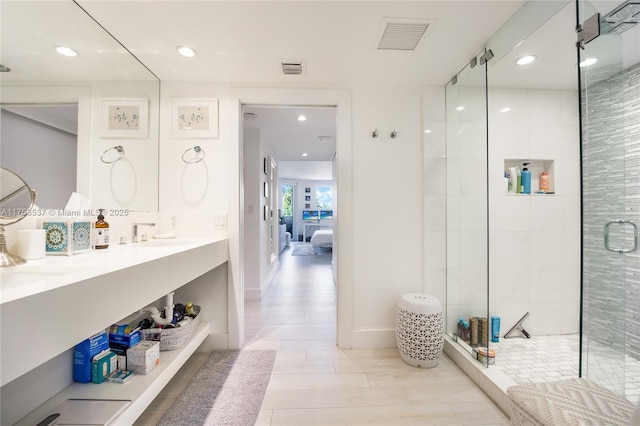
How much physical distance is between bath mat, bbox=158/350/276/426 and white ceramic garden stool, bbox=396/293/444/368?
Answer: 1.08 meters

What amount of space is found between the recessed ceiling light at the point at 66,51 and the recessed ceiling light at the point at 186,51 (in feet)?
1.87

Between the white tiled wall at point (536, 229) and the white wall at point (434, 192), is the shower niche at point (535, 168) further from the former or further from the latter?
the white wall at point (434, 192)

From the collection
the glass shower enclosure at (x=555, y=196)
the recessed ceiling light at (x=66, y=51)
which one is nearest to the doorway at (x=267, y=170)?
the recessed ceiling light at (x=66, y=51)

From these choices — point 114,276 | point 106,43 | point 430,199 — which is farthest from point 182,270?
point 430,199

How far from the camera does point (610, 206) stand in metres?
1.23

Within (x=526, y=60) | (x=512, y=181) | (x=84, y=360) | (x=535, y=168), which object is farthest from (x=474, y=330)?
(x=84, y=360)

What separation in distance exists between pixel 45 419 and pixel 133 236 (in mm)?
1068

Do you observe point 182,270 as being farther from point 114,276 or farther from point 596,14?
point 596,14

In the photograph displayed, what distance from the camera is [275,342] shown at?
2309mm

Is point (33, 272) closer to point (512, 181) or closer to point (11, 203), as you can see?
point (11, 203)

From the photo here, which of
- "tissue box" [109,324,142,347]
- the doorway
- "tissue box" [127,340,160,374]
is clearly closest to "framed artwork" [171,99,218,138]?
the doorway

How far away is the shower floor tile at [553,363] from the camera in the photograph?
124 cm

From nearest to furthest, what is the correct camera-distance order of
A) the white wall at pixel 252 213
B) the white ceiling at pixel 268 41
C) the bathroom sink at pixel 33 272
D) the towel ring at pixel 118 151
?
the bathroom sink at pixel 33 272 < the white ceiling at pixel 268 41 < the towel ring at pixel 118 151 < the white wall at pixel 252 213

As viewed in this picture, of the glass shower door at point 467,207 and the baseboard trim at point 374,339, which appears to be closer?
the glass shower door at point 467,207
